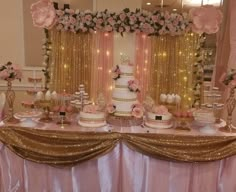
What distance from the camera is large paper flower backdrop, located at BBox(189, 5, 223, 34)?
3057 millimetres

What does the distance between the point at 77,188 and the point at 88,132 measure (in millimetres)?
552

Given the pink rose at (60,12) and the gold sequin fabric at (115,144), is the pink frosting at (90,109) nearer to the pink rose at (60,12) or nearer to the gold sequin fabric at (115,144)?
the gold sequin fabric at (115,144)

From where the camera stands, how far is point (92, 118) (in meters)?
2.42

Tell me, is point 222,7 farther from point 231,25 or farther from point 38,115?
point 38,115

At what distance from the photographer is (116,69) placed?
7.94 ft

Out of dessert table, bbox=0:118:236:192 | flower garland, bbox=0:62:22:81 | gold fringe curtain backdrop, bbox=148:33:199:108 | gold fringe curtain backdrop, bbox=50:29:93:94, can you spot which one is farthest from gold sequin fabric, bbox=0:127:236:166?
gold fringe curtain backdrop, bbox=50:29:93:94

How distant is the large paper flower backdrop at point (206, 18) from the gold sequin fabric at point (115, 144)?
1387mm

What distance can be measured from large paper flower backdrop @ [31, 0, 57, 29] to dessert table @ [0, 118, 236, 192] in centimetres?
130

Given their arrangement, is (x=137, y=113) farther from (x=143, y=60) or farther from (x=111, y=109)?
(x=143, y=60)

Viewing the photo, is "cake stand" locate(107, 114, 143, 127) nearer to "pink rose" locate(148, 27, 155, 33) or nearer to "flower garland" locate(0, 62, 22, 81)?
"flower garland" locate(0, 62, 22, 81)

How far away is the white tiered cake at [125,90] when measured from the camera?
241 centimetres

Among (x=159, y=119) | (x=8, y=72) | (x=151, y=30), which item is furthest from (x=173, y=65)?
(x=8, y=72)

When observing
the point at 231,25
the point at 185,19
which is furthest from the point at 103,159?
the point at 231,25

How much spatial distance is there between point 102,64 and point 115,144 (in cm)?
142
